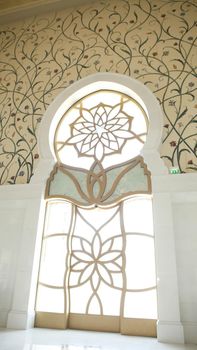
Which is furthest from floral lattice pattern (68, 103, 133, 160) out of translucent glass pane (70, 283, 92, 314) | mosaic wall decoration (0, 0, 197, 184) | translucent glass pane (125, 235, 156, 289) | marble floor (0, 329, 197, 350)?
marble floor (0, 329, 197, 350)

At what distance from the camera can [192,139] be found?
2246 millimetres

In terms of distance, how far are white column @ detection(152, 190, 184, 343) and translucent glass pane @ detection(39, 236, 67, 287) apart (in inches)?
29.8

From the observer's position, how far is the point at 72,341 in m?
1.71

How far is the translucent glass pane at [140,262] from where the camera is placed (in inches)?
81.5

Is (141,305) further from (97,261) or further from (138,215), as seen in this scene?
(138,215)

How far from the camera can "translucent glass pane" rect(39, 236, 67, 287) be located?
223 cm

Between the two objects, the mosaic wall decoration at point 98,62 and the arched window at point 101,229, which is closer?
the arched window at point 101,229

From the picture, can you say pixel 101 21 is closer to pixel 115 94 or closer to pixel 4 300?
pixel 115 94

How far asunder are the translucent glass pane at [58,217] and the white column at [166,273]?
2.45 ft

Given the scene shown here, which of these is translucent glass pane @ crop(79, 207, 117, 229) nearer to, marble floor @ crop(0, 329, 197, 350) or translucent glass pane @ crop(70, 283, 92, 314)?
translucent glass pane @ crop(70, 283, 92, 314)

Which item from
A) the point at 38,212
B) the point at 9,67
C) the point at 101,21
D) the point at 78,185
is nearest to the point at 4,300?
the point at 38,212

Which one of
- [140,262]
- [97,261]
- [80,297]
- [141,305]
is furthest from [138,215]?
[80,297]

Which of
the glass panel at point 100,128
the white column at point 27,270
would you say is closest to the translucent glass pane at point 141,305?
the white column at point 27,270

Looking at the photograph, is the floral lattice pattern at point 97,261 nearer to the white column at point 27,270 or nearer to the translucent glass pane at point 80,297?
the translucent glass pane at point 80,297
